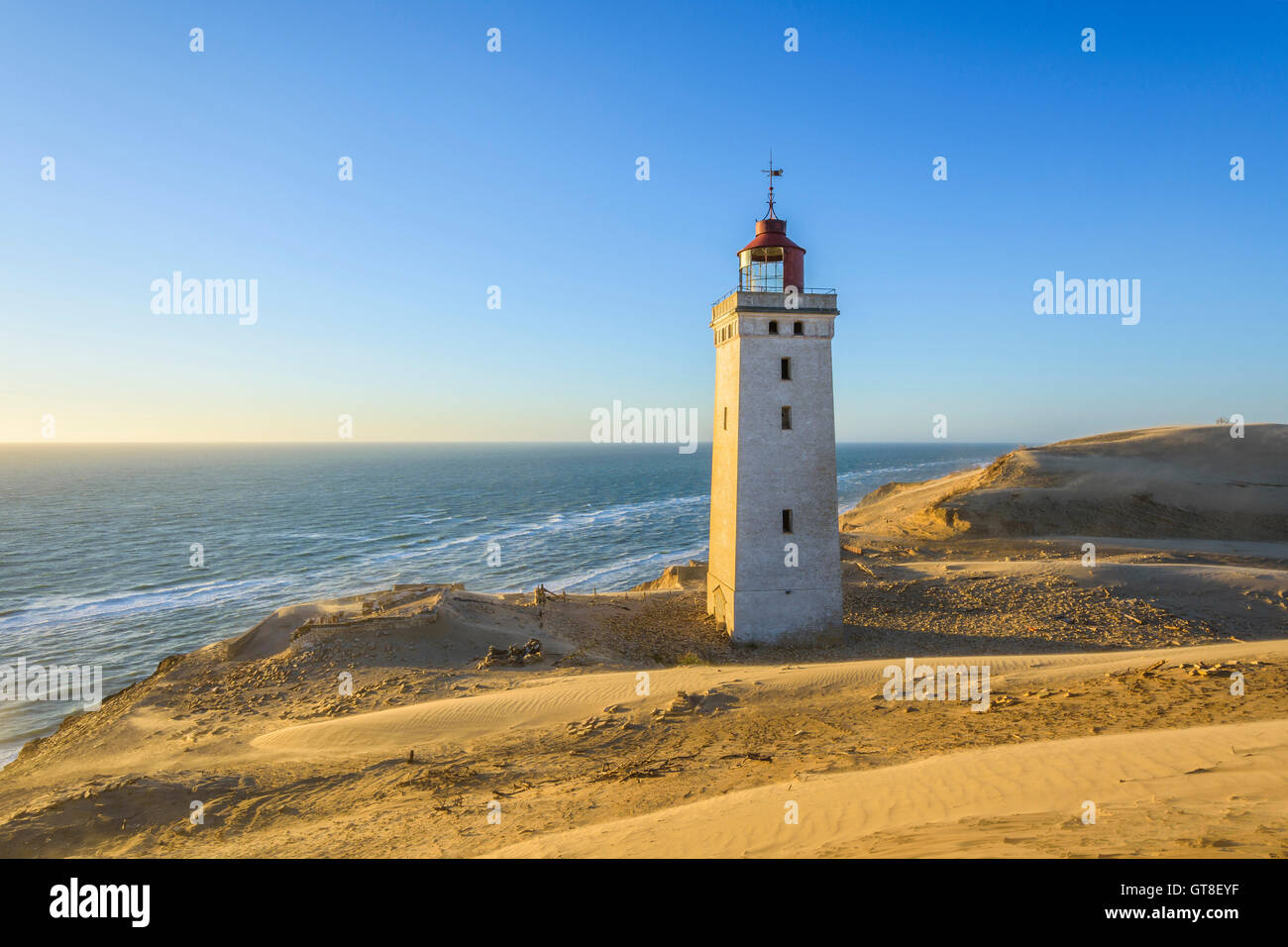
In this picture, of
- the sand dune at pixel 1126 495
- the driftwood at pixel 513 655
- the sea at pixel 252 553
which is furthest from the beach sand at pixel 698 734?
the sand dune at pixel 1126 495

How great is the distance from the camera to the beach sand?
9305mm

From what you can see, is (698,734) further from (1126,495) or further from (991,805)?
(1126,495)

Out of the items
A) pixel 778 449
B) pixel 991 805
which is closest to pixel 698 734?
pixel 991 805

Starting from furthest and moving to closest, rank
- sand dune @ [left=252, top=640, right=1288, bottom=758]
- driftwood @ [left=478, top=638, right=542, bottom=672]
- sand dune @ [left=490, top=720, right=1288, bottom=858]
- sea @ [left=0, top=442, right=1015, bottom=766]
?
sea @ [left=0, top=442, right=1015, bottom=766] < driftwood @ [left=478, top=638, right=542, bottom=672] < sand dune @ [left=252, top=640, right=1288, bottom=758] < sand dune @ [left=490, top=720, right=1288, bottom=858]

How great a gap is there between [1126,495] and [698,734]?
156ft

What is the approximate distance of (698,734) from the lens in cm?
1451

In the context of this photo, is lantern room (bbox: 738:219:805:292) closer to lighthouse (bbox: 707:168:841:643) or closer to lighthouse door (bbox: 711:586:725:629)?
lighthouse (bbox: 707:168:841:643)

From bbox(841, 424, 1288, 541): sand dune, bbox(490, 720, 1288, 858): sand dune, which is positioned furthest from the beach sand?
bbox(841, 424, 1288, 541): sand dune

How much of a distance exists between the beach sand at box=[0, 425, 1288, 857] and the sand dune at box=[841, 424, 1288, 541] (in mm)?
13172

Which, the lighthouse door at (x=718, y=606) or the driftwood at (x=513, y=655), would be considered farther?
the lighthouse door at (x=718, y=606)

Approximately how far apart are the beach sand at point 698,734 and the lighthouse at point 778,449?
1.86 m

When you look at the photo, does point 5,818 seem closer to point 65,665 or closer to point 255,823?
point 255,823

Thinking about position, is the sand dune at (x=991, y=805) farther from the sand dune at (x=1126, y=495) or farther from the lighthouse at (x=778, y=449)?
the sand dune at (x=1126, y=495)

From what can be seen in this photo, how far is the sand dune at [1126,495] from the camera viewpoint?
4481cm
